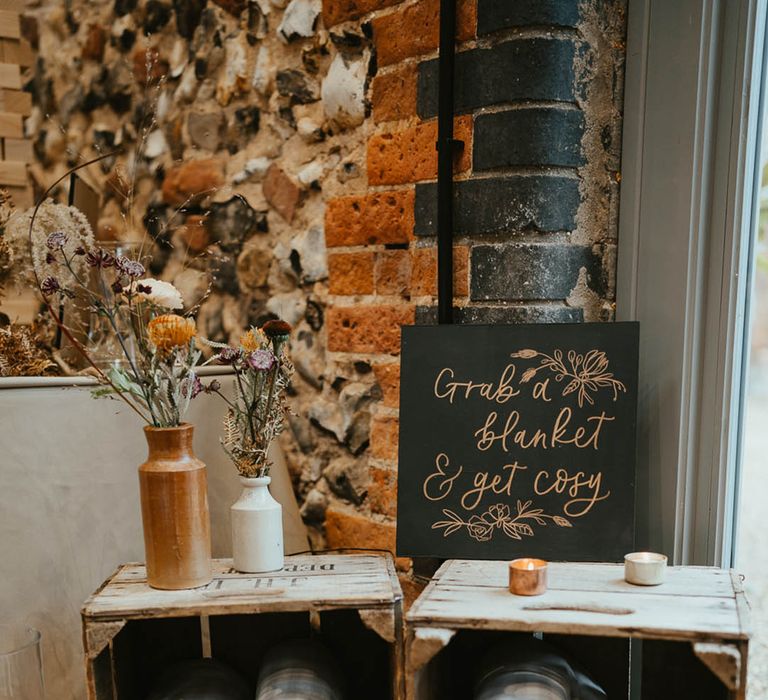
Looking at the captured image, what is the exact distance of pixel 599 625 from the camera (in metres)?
0.94

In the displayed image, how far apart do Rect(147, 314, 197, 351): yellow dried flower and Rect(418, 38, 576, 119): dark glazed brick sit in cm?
60

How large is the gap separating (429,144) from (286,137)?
45cm

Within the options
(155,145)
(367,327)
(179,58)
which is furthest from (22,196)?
(367,327)

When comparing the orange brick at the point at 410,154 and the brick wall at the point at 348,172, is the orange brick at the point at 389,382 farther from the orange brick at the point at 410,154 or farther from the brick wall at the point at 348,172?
the orange brick at the point at 410,154

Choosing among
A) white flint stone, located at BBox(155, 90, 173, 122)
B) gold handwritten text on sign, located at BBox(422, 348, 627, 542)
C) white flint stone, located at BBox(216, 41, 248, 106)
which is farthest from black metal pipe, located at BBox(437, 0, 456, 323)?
white flint stone, located at BBox(155, 90, 173, 122)

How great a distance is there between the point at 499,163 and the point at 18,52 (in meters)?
1.85

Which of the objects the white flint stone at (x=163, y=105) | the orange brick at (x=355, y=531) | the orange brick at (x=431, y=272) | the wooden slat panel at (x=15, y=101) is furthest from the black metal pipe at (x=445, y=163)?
the wooden slat panel at (x=15, y=101)

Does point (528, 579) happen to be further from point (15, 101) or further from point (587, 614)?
point (15, 101)

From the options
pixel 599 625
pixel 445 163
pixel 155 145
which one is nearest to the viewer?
pixel 599 625

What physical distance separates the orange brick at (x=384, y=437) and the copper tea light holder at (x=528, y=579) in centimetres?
46

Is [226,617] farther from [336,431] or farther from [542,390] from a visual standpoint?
[542,390]

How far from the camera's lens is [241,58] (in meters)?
1.71

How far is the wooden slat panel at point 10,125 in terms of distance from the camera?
7.77 feet

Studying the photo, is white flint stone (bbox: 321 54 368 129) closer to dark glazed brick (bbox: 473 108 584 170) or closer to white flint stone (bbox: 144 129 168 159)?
dark glazed brick (bbox: 473 108 584 170)
